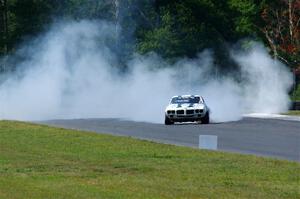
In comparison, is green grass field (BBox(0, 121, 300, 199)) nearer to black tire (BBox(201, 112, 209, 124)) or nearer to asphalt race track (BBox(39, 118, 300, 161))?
asphalt race track (BBox(39, 118, 300, 161))

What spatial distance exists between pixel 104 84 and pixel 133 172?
35087 millimetres

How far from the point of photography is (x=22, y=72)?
4997 centimetres

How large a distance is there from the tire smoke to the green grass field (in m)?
19.8

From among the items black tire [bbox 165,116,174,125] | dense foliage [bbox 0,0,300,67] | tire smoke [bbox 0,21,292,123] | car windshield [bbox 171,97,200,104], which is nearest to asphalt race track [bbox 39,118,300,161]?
black tire [bbox 165,116,174,125]

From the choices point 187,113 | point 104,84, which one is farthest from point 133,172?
point 104,84

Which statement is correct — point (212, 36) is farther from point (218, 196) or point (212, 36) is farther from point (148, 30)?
point (218, 196)

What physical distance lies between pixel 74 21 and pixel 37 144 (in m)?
30.6

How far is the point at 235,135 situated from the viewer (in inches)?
1161

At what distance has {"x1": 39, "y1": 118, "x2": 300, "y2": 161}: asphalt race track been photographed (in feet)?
77.2

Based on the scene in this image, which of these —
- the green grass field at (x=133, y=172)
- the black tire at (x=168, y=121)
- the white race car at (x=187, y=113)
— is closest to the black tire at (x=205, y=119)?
the white race car at (x=187, y=113)

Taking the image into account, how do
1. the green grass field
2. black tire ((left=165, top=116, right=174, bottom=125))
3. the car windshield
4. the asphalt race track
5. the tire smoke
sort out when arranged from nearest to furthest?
the green grass field, the asphalt race track, black tire ((left=165, top=116, right=174, bottom=125)), the car windshield, the tire smoke

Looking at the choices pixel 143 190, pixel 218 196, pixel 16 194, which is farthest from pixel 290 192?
pixel 16 194

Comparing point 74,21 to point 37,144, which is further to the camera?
point 74,21

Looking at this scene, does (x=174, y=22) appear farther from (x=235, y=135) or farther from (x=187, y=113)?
(x=235, y=135)
